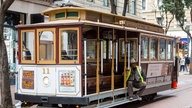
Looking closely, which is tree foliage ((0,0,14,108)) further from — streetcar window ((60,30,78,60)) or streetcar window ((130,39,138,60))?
streetcar window ((130,39,138,60))

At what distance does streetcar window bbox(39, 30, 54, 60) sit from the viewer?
10.9 meters

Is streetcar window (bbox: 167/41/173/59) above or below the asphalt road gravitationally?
above

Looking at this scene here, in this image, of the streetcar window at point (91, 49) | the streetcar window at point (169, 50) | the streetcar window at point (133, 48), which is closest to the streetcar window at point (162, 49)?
the streetcar window at point (169, 50)

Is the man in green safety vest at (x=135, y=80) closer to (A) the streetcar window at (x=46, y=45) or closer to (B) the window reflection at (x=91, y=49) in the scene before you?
(B) the window reflection at (x=91, y=49)

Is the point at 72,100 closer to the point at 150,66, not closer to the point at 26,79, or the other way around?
the point at 26,79

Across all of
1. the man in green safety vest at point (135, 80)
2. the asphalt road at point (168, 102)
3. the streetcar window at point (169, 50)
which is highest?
the streetcar window at point (169, 50)

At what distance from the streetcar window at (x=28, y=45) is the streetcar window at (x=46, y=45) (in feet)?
0.84

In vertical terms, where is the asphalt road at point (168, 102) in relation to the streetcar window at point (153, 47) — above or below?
below

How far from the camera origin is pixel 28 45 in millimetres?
11359

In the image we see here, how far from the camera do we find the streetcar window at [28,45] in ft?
36.9

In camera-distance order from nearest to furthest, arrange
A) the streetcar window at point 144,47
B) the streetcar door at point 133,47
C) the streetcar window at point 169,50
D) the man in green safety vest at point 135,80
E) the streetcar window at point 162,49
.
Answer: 1. the man in green safety vest at point 135,80
2. the streetcar door at point 133,47
3. the streetcar window at point 144,47
4. the streetcar window at point 162,49
5. the streetcar window at point 169,50

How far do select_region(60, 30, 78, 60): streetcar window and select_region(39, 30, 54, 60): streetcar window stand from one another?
333 mm

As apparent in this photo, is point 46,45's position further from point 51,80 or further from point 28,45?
point 51,80

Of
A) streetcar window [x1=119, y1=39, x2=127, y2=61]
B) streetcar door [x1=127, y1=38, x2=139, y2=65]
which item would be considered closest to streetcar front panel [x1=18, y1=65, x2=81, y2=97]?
streetcar door [x1=127, y1=38, x2=139, y2=65]
